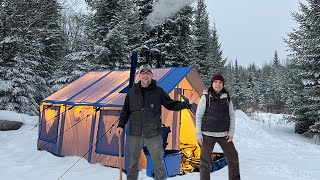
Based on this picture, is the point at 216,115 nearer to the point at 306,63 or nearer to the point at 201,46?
the point at 306,63

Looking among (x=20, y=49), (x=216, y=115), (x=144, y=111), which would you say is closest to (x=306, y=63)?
(x=216, y=115)

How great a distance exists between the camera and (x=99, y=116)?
7.04 meters

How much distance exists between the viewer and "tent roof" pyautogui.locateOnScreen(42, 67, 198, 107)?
693 cm

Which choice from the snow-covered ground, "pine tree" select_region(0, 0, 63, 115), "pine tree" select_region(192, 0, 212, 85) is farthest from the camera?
"pine tree" select_region(192, 0, 212, 85)

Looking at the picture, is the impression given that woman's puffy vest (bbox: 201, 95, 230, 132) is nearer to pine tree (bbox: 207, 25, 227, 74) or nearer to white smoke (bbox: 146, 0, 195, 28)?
white smoke (bbox: 146, 0, 195, 28)

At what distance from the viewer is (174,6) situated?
12.8 m

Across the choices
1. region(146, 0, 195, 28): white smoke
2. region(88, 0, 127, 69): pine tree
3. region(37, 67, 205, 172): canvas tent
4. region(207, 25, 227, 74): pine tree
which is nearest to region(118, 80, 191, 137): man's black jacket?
region(37, 67, 205, 172): canvas tent

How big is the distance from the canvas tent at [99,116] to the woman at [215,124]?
203 centimetres

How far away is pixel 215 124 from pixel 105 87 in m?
4.12

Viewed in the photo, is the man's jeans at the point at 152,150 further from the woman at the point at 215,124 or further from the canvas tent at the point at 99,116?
the canvas tent at the point at 99,116

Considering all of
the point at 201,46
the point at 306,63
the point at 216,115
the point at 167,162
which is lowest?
the point at 167,162

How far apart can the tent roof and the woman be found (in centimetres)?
217

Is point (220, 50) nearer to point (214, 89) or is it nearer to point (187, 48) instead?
point (187, 48)

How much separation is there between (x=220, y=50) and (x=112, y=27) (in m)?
12.4
